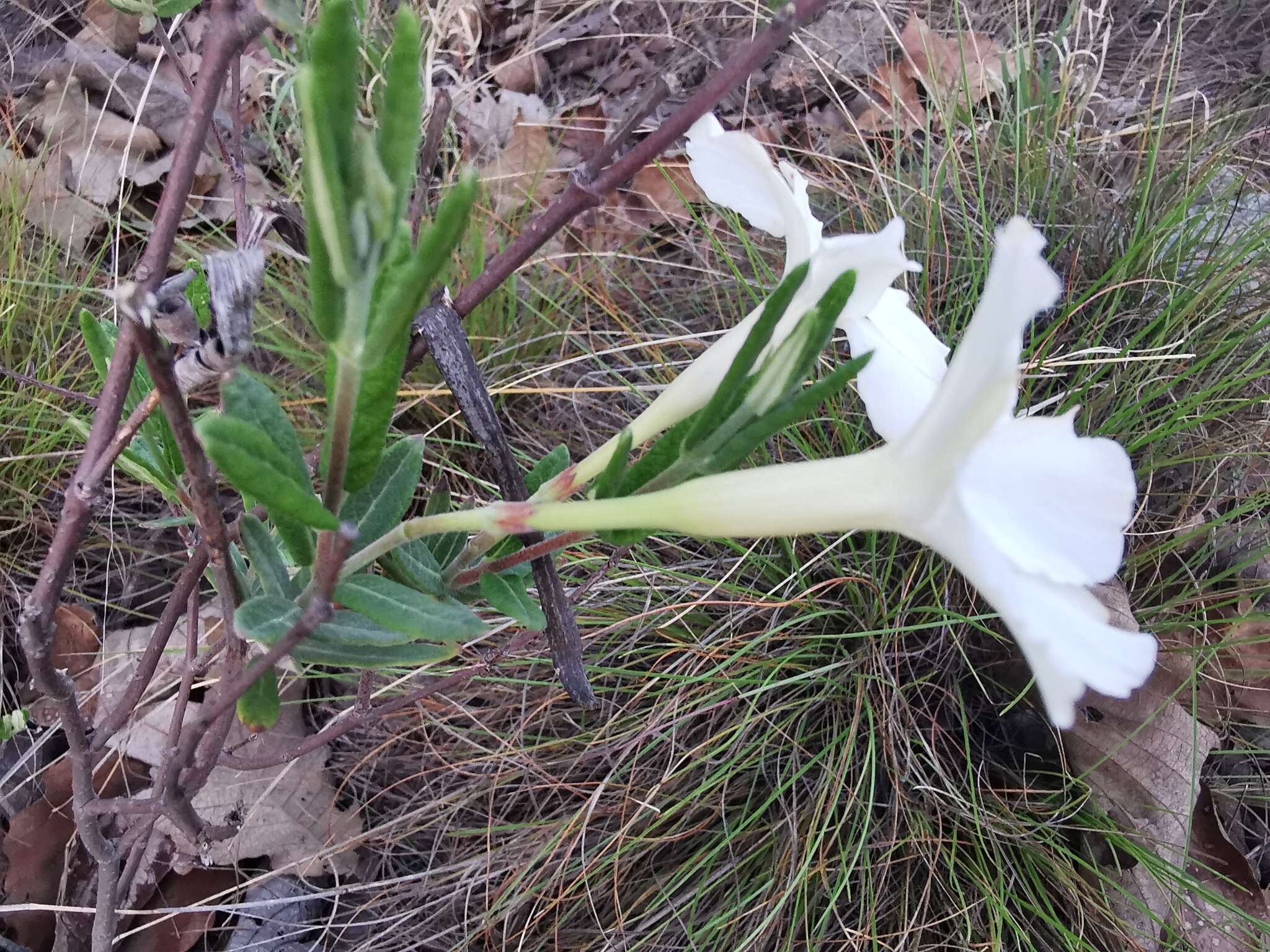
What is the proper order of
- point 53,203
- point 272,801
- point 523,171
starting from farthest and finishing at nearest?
point 523,171
point 53,203
point 272,801

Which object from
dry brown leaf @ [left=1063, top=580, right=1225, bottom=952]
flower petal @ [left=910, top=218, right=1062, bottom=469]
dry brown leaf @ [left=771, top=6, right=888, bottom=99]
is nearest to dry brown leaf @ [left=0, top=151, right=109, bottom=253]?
dry brown leaf @ [left=771, top=6, right=888, bottom=99]

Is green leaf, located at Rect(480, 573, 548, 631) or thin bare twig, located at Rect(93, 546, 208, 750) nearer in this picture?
green leaf, located at Rect(480, 573, 548, 631)

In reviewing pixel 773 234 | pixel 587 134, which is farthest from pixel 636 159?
pixel 587 134

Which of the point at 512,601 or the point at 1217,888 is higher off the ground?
the point at 512,601

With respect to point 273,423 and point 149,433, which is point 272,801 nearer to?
point 149,433

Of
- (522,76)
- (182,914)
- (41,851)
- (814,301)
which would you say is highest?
(814,301)

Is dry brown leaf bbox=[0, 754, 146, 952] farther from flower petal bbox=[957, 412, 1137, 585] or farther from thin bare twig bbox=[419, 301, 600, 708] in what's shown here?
flower petal bbox=[957, 412, 1137, 585]
